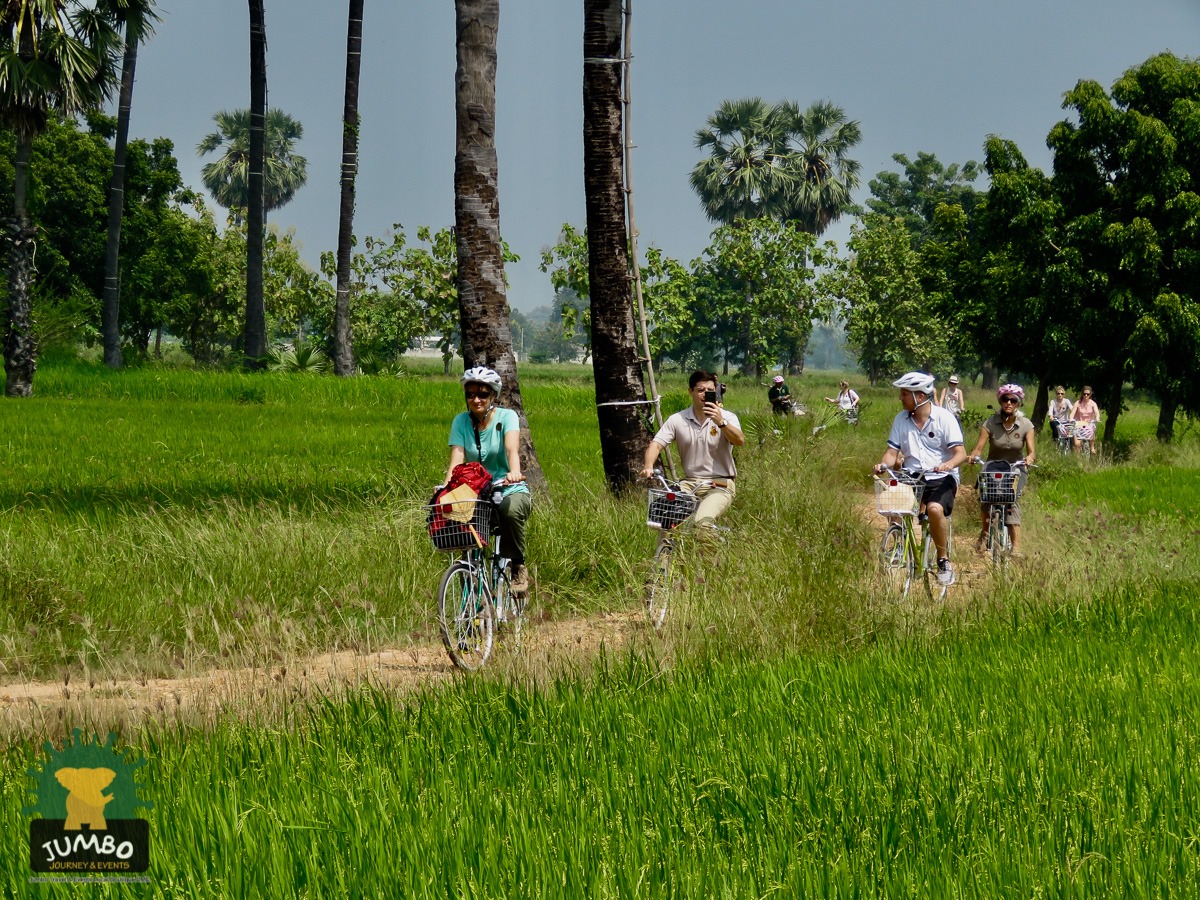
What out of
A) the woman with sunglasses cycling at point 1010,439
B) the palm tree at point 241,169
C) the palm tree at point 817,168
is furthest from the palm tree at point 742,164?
the woman with sunglasses cycling at point 1010,439

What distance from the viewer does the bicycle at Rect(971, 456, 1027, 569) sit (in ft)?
42.6

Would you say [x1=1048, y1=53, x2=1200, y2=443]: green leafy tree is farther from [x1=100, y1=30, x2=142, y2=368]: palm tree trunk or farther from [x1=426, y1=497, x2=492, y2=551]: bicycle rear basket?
[x1=100, y1=30, x2=142, y2=368]: palm tree trunk

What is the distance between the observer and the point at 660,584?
877 cm

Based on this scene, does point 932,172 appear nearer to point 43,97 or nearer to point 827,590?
point 43,97

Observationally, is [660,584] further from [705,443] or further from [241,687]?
[241,687]

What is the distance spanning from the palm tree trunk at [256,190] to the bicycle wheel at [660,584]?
26.3 m

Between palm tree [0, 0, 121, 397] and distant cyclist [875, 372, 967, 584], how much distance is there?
68.6 ft

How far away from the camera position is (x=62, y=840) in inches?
157

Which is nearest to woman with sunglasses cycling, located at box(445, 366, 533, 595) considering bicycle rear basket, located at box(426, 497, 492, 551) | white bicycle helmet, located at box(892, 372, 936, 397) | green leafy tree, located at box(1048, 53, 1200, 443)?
bicycle rear basket, located at box(426, 497, 492, 551)

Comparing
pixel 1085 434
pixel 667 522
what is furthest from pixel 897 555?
pixel 1085 434

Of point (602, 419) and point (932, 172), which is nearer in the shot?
point (602, 419)

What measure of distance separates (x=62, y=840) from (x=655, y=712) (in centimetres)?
264

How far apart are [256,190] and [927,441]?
27369mm

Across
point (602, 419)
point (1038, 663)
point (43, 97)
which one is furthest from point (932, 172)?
point (1038, 663)
